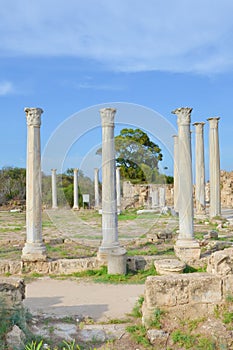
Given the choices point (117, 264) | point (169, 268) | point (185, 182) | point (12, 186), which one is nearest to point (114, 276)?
point (117, 264)

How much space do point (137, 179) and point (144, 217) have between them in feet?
56.4

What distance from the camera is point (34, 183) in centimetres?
1159

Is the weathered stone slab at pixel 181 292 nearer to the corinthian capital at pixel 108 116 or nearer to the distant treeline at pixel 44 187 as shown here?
the corinthian capital at pixel 108 116

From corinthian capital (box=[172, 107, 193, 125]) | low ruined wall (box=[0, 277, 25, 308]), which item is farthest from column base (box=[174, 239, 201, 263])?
low ruined wall (box=[0, 277, 25, 308])

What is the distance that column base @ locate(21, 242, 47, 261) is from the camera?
11.2m

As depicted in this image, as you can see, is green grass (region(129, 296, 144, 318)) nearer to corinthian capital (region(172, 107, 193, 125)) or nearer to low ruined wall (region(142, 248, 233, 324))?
low ruined wall (region(142, 248, 233, 324))

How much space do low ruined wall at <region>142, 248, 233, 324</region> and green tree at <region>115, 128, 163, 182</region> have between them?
124ft

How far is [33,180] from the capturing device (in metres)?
11.6

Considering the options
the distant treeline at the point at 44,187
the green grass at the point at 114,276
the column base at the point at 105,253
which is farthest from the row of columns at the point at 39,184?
the distant treeline at the point at 44,187

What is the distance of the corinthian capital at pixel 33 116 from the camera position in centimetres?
1174

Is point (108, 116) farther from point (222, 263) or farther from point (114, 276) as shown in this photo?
point (222, 263)

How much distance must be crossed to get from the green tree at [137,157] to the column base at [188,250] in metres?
32.6

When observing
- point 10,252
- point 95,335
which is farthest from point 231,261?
point 10,252

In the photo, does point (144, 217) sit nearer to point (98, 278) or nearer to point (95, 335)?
point (98, 278)
